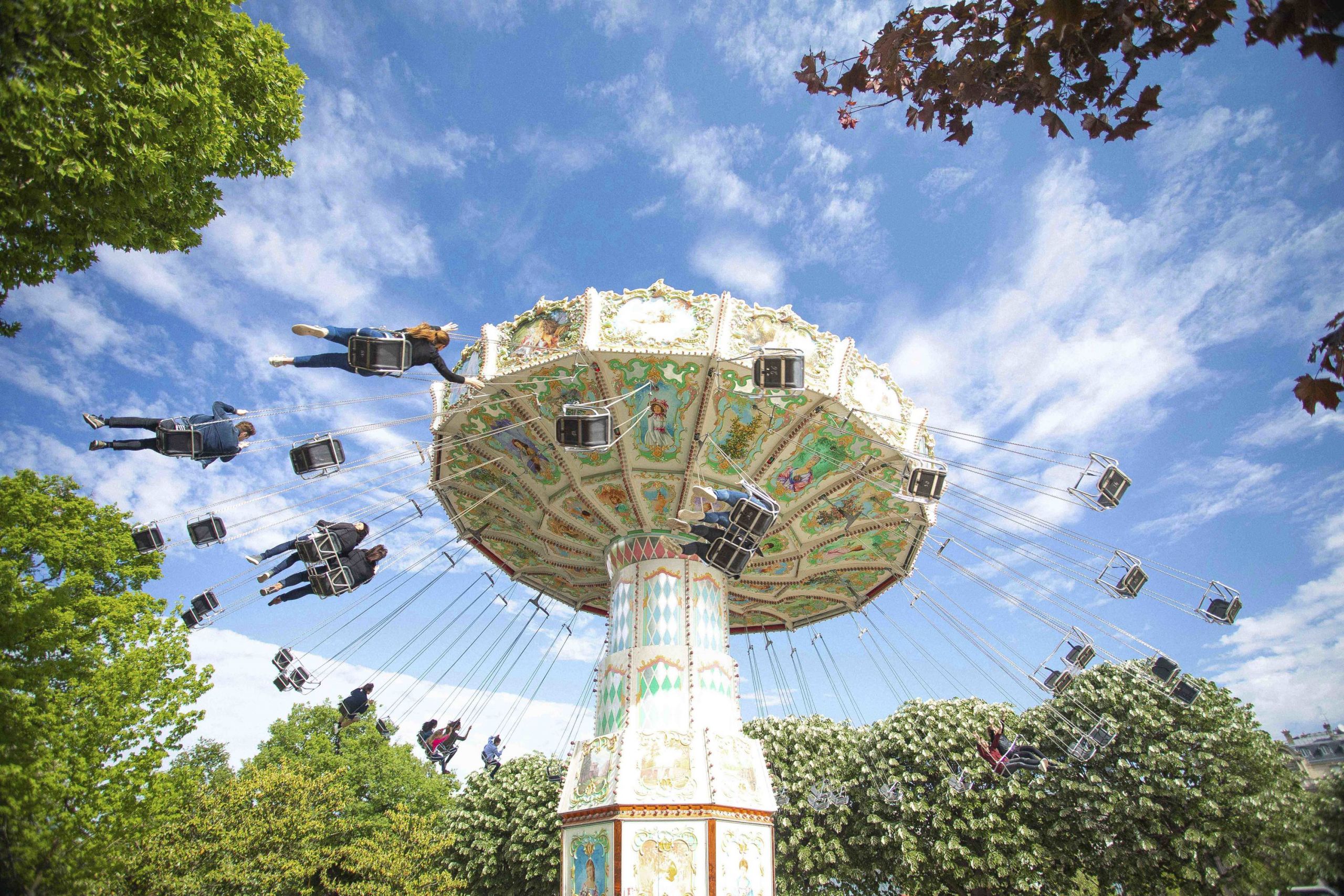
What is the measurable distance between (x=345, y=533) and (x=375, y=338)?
4.18 m

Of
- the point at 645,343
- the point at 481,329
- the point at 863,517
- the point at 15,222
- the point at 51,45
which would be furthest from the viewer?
the point at 863,517

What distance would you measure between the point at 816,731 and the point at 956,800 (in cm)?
470

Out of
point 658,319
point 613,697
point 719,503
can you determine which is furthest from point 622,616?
point 658,319

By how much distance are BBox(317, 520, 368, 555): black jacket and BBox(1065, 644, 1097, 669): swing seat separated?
533 inches

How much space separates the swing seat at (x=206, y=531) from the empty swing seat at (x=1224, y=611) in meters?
16.5

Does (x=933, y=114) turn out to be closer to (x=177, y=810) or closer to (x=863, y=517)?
(x=863, y=517)

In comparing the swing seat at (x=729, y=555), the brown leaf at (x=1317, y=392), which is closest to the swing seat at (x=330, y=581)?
the swing seat at (x=729, y=555)

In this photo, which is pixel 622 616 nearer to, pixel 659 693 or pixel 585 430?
pixel 659 693

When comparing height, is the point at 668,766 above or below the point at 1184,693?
below

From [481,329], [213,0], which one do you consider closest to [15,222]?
[213,0]

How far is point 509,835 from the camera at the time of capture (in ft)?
A: 69.6

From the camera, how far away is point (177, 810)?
12.3 meters

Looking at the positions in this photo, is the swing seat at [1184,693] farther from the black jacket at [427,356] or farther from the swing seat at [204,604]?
the swing seat at [204,604]

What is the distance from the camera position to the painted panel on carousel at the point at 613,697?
11.3 meters
